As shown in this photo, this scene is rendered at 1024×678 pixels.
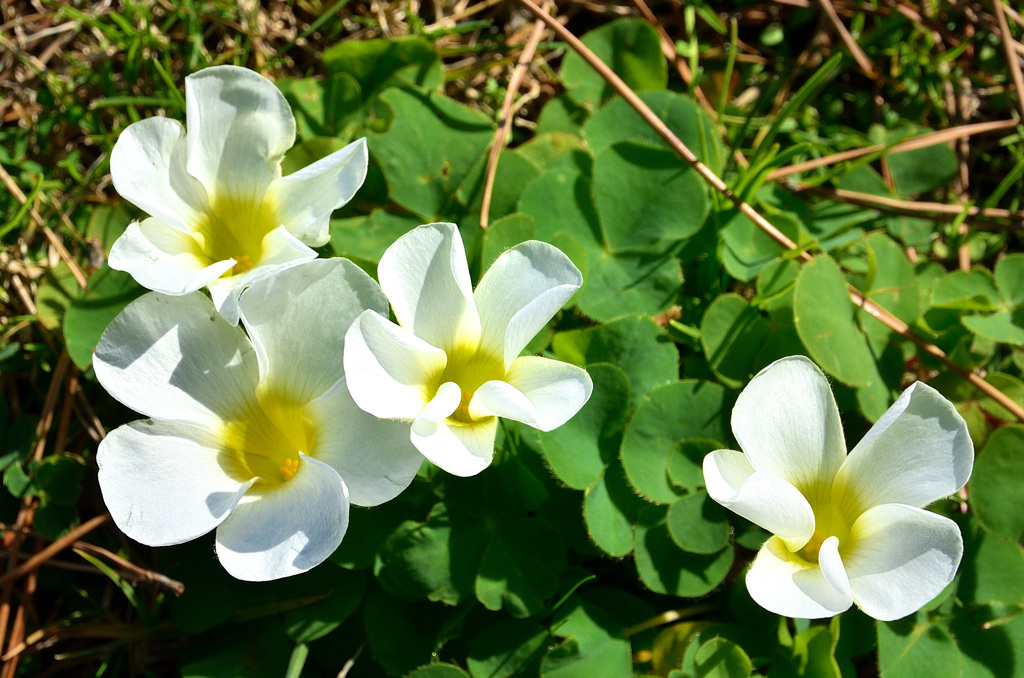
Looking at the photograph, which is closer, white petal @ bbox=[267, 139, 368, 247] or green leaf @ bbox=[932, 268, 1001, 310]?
white petal @ bbox=[267, 139, 368, 247]

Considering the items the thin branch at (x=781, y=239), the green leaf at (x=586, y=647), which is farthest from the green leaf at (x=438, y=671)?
the thin branch at (x=781, y=239)

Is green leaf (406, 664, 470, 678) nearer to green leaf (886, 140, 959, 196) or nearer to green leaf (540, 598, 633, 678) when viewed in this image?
green leaf (540, 598, 633, 678)

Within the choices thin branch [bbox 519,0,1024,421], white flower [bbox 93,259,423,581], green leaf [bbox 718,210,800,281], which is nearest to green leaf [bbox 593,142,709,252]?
thin branch [bbox 519,0,1024,421]

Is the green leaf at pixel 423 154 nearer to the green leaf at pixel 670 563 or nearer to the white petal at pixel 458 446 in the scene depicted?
the white petal at pixel 458 446

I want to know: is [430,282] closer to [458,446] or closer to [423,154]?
[458,446]

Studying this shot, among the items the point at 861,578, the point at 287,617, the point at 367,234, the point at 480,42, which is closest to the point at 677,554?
the point at 861,578

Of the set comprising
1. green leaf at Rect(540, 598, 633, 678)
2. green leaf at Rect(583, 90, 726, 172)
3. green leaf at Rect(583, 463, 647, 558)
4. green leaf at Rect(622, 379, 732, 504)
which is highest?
green leaf at Rect(583, 90, 726, 172)

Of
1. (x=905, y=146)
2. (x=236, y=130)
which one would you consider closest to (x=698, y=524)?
(x=236, y=130)
